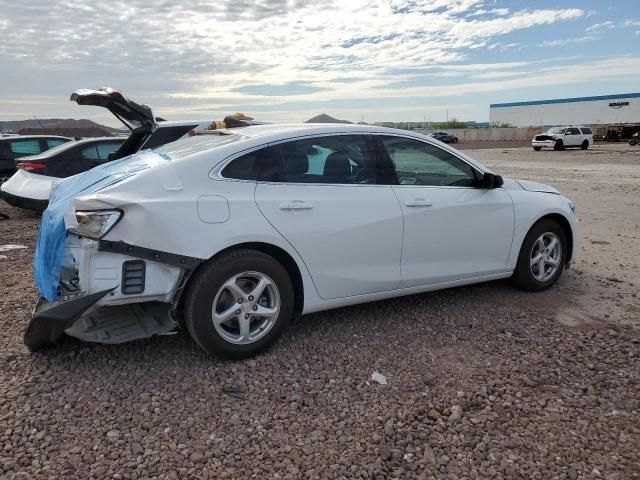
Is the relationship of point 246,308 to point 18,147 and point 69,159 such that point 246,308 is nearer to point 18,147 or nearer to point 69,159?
point 69,159

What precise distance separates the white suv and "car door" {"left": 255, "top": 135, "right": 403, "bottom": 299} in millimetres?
37329

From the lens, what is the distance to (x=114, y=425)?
3.05 metres

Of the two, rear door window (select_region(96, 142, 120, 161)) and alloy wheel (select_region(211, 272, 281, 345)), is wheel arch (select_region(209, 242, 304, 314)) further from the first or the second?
rear door window (select_region(96, 142, 120, 161))

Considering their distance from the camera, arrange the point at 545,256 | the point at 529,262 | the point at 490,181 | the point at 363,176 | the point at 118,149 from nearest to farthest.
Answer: the point at 363,176
the point at 490,181
the point at 529,262
the point at 545,256
the point at 118,149

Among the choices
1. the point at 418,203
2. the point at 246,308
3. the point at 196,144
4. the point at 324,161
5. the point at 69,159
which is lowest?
the point at 246,308

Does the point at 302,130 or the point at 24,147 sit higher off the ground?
the point at 302,130

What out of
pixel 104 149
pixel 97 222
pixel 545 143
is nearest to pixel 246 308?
pixel 97 222

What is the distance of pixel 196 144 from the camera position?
4297 mm

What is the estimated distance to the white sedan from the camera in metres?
3.41

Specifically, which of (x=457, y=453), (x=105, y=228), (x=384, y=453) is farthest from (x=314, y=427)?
(x=105, y=228)

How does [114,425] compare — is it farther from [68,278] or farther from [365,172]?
[365,172]

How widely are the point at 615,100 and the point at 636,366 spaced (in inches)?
3125

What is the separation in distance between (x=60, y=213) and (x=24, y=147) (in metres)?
10.1

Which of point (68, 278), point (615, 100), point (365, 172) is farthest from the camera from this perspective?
point (615, 100)
